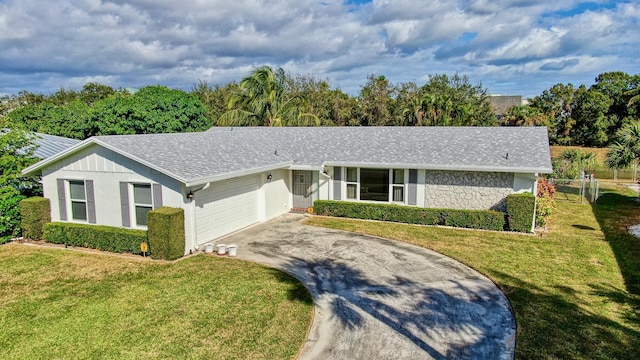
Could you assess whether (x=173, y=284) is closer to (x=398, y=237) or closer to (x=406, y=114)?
(x=398, y=237)

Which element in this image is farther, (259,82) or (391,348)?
(259,82)

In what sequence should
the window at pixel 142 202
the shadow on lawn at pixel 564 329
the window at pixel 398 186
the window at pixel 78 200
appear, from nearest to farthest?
1. the shadow on lawn at pixel 564 329
2. the window at pixel 142 202
3. the window at pixel 78 200
4. the window at pixel 398 186

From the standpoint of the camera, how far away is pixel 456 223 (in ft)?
55.6

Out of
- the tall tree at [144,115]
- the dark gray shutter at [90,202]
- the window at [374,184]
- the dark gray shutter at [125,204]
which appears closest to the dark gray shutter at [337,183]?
the window at [374,184]

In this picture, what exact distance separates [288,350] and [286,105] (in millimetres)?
28475

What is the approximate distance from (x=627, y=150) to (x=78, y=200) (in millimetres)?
23931

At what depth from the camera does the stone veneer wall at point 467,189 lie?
16797 mm

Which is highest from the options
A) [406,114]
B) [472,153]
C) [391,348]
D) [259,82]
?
[259,82]

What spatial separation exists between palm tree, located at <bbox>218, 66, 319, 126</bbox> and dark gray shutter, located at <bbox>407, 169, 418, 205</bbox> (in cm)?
1713

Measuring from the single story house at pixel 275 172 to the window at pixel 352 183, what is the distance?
0.05 m

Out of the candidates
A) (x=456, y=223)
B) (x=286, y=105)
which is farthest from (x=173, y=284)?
(x=286, y=105)

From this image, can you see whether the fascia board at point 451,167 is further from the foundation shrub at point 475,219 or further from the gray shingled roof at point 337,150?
the foundation shrub at point 475,219

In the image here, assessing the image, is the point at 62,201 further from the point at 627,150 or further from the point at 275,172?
the point at 627,150

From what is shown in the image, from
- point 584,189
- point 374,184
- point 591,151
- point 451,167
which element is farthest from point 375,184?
point 591,151
